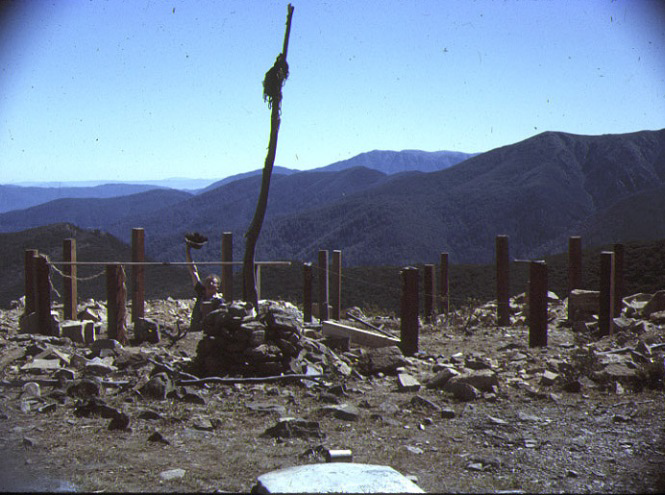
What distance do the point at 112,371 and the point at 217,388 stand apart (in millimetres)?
1504

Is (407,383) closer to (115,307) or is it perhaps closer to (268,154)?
(115,307)


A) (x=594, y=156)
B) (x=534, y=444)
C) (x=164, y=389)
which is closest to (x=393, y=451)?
(x=534, y=444)

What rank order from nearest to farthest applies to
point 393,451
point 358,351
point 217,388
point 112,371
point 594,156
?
1. point 393,451
2. point 217,388
3. point 112,371
4. point 358,351
5. point 594,156

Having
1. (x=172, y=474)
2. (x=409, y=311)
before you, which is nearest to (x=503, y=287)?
(x=409, y=311)

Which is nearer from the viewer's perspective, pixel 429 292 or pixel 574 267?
pixel 574 267

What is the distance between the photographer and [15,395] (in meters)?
7.13

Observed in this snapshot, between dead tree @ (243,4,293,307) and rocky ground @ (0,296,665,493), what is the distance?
10.4 feet

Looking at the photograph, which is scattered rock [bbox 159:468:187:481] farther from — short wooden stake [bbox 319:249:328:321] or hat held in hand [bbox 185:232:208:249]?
short wooden stake [bbox 319:249:328:321]

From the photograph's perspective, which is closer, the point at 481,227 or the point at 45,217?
the point at 481,227

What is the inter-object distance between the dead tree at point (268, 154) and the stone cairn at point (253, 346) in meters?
4.40

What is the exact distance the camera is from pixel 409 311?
9.21 metres

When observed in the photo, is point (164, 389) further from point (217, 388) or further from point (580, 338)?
point (580, 338)

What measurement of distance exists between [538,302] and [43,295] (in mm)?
7360

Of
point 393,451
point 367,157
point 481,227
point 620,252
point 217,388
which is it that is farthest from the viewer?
point 367,157
